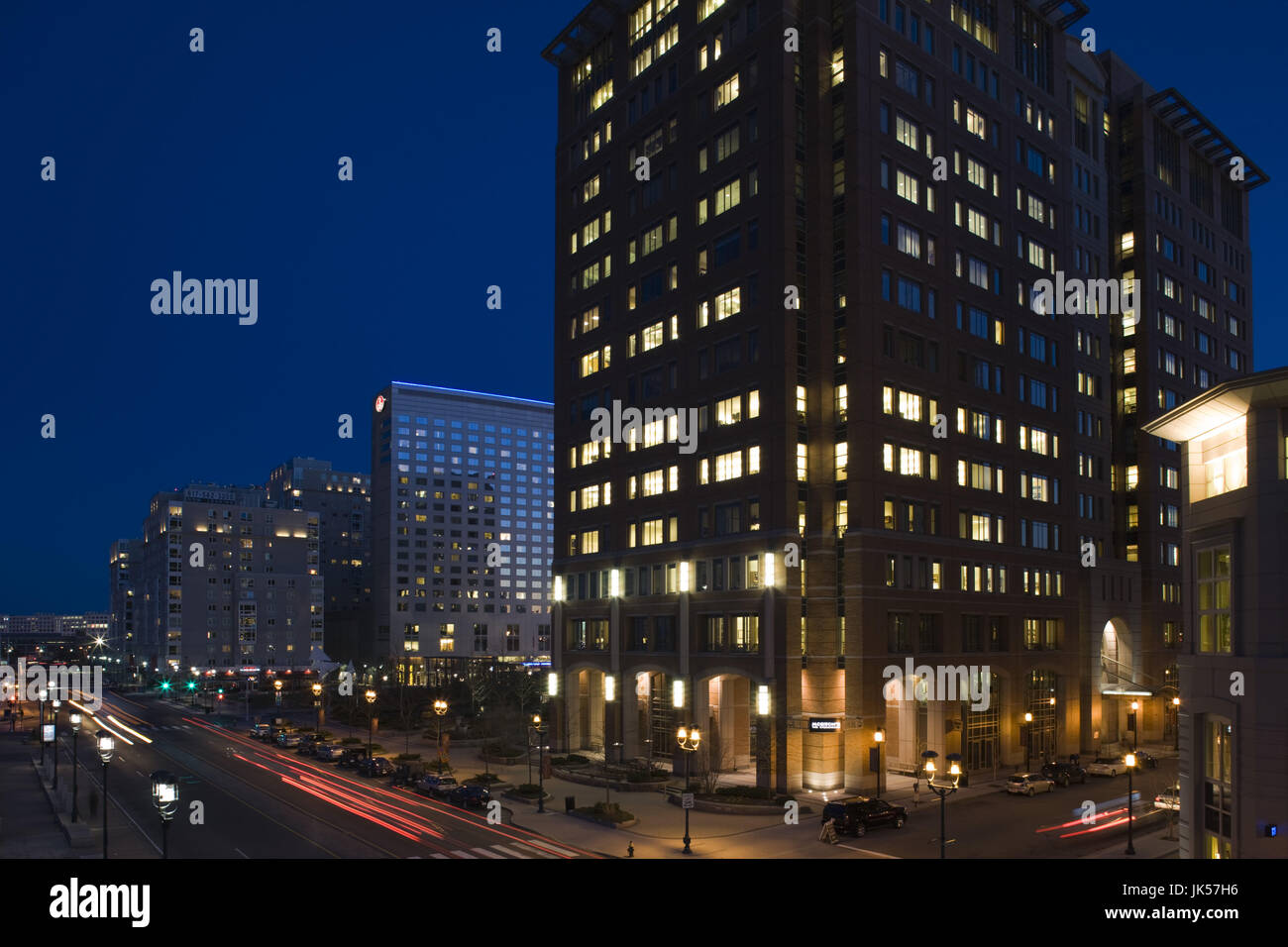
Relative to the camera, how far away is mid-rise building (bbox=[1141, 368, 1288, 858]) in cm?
2723

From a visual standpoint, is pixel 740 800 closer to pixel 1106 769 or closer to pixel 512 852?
pixel 512 852

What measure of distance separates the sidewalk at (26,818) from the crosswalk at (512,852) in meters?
16.4

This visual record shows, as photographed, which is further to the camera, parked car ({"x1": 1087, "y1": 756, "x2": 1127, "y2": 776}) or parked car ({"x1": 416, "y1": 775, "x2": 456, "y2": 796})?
parked car ({"x1": 1087, "y1": 756, "x2": 1127, "y2": 776})

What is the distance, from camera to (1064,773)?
6250 cm

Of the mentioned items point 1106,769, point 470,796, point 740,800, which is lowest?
point 1106,769

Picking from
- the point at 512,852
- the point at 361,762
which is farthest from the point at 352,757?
the point at 512,852

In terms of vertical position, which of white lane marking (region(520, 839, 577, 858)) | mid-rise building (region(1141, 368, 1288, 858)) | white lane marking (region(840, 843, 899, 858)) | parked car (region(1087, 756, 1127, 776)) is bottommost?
parked car (region(1087, 756, 1127, 776))

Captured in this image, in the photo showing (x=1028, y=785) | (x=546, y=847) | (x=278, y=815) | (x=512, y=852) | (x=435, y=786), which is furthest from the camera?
(x=1028, y=785)

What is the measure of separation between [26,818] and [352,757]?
75.7ft

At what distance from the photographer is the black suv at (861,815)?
151ft

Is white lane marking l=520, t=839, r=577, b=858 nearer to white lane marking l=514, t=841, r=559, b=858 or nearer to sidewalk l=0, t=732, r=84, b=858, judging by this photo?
white lane marking l=514, t=841, r=559, b=858

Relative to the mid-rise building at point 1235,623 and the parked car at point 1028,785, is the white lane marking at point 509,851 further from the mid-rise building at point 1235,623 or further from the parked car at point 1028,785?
the parked car at point 1028,785

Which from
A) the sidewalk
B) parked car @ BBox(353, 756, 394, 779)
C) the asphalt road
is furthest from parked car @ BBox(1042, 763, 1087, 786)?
the sidewalk
